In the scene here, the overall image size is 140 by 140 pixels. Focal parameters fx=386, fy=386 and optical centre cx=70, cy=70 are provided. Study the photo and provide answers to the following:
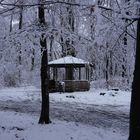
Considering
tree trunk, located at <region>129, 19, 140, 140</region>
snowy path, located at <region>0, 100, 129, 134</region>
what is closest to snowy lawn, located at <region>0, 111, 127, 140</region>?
snowy path, located at <region>0, 100, 129, 134</region>

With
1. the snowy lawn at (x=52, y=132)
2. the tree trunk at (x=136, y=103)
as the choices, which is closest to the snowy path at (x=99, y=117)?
the snowy lawn at (x=52, y=132)

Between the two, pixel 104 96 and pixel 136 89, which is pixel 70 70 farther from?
pixel 136 89

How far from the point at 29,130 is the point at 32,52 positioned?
3030 millimetres

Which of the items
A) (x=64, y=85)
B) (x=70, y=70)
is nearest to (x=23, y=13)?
(x=64, y=85)

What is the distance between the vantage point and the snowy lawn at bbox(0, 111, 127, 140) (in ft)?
37.0

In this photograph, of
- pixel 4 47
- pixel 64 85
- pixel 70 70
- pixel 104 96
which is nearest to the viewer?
pixel 4 47

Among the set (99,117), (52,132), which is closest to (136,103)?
(52,132)

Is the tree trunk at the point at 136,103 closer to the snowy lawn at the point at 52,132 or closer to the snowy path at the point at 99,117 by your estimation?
the snowy lawn at the point at 52,132

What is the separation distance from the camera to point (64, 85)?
33656 millimetres

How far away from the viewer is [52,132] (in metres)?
11.9

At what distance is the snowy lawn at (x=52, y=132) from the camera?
1127 cm

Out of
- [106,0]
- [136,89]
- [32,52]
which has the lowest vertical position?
[136,89]

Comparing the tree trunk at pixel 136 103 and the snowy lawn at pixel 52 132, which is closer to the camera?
the tree trunk at pixel 136 103

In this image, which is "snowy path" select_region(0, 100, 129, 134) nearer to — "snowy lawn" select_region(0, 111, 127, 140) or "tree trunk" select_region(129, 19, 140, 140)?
"snowy lawn" select_region(0, 111, 127, 140)
